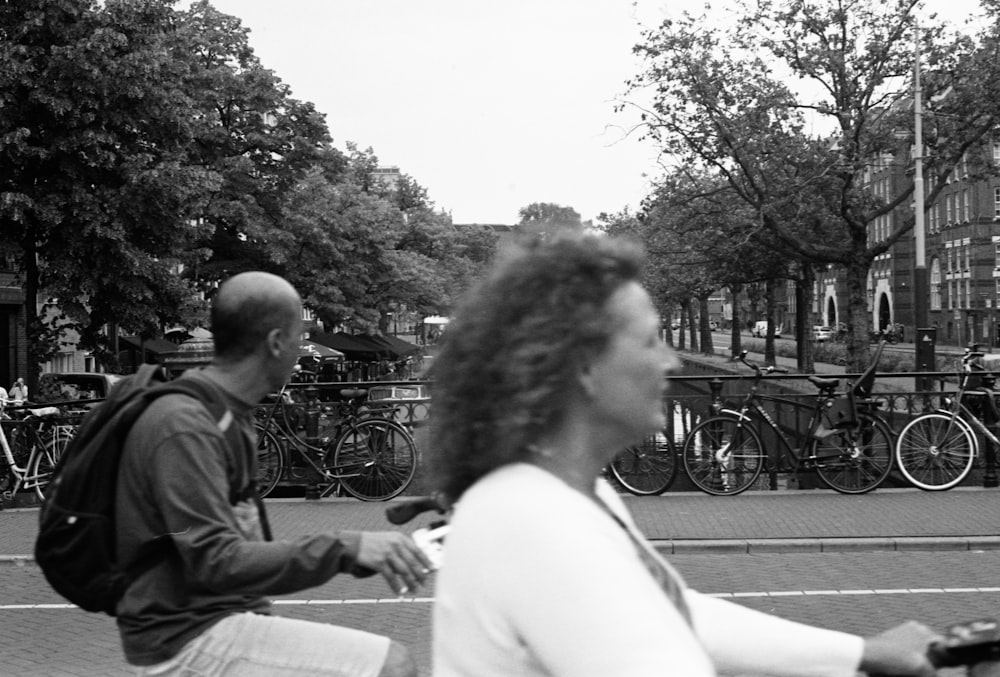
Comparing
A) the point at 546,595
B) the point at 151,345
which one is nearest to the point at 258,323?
the point at 546,595

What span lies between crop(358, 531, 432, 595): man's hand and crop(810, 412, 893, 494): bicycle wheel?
10.9 m

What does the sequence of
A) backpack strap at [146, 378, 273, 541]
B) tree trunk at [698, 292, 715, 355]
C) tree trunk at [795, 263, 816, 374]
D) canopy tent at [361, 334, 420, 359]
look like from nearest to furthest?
backpack strap at [146, 378, 273, 541]
tree trunk at [795, 263, 816, 374]
canopy tent at [361, 334, 420, 359]
tree trunk at [698, 292, 715, 355]

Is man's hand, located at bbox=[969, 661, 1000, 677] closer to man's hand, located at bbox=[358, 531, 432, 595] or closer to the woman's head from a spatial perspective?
the woman's head

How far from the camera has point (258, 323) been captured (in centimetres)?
289

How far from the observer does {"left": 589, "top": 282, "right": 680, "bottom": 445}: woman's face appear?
164cm

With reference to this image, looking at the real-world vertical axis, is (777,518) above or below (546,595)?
below

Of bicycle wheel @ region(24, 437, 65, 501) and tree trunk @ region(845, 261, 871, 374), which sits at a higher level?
tree trunk @ region(845, 261, 871, 374)

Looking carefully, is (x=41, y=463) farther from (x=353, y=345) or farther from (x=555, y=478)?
(x=353, y=345)

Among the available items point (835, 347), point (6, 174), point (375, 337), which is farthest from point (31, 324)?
point (835, 347)

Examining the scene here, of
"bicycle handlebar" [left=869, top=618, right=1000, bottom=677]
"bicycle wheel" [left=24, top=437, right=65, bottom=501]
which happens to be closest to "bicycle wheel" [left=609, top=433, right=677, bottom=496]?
"bicycle wheel" [left=24, top=437, right=65, bottom=501]

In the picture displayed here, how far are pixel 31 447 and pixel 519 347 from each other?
13028 millimetres

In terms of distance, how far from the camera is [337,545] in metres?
2.49

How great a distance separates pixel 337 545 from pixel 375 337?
163 feet

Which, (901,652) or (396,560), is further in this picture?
(396,560)
